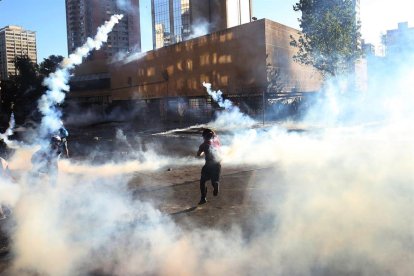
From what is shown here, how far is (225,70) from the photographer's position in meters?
31.5

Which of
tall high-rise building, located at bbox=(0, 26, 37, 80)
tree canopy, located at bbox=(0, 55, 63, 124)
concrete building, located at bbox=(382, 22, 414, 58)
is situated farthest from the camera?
tall high-rise building, located at bbox=(0, 26, 37, 80)

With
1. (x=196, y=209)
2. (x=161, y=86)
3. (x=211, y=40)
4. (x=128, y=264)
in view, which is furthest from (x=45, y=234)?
(x=161, y=86)

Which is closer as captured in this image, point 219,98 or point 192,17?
point 219,98

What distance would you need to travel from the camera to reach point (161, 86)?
127 ft

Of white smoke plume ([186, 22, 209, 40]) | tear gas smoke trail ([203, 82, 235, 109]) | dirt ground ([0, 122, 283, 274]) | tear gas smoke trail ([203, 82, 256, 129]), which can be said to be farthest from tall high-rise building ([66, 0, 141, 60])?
dirt ground ([0, 122, 283, 274])

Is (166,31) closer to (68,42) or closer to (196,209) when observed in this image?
(68,42)

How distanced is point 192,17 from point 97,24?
50.7ft

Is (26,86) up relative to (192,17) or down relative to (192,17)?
down

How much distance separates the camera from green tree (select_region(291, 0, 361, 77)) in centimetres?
2723

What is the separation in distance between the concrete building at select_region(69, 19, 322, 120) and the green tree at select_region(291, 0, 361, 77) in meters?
2.90

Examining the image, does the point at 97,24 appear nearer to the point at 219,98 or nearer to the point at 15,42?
the point at 219,98

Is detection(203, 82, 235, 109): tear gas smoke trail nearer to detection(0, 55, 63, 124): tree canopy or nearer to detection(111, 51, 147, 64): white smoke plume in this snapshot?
detection(111, 51, 147, 64): white smoke plume

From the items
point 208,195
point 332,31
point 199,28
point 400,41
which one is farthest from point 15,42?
point 208,195

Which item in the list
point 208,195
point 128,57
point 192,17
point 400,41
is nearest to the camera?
point 208,195
